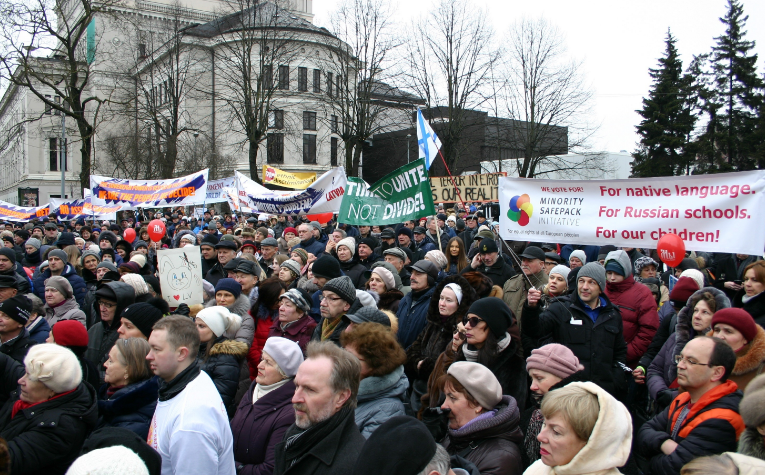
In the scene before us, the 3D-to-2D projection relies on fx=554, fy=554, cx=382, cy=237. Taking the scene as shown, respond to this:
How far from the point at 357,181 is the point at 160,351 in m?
5.90

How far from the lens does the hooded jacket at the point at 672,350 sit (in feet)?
14.2

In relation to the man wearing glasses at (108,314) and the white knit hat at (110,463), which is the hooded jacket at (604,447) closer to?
the white knit hat at (110,463)

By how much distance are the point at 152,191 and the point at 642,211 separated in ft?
38.8

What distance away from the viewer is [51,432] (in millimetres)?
→ 2969

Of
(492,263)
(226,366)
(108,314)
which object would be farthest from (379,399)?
(492,263)

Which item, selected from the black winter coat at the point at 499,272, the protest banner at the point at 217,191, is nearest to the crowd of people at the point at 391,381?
the black winter coat at the point at 499,272

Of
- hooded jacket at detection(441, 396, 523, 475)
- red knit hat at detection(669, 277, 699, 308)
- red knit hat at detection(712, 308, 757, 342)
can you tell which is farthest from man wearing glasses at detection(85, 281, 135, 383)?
red knit hat at detection(669, 277, 699, 308)

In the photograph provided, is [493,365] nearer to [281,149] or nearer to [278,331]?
[278,331]

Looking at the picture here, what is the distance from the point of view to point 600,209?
5.82m

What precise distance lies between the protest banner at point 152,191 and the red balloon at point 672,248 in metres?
10.5

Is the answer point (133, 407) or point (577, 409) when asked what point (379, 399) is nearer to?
point (577, 409)

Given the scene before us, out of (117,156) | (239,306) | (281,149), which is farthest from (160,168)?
(239,306)

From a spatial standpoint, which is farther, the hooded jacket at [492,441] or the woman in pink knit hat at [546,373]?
the woman in pink knit hat at [546,373]

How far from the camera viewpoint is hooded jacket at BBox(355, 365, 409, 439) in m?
3.21
